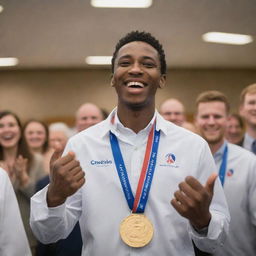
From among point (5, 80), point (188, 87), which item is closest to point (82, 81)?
point (5, 80)

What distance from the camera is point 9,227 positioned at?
5.78 ft

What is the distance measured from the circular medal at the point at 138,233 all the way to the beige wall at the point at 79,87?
7.70 metres

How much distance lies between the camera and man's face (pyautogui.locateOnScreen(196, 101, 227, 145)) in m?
2.75

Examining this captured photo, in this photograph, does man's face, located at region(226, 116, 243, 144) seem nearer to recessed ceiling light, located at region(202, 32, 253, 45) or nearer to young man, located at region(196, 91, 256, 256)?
young man, located at region(196, 91, 256, 256)

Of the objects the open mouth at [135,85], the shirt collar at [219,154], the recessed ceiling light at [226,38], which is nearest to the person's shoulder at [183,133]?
the open mouth at [135,85]

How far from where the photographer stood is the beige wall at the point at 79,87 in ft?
30.4

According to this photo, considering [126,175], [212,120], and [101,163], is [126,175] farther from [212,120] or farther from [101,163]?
[212,120]

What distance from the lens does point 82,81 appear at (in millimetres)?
9328

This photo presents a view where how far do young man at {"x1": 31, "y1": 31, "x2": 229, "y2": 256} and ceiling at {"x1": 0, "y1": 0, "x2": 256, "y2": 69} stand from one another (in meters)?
3.97

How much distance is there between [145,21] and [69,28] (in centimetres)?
111

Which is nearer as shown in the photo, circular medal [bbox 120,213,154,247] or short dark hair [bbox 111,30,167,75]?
circular medal [bbox 120,213,154,247]

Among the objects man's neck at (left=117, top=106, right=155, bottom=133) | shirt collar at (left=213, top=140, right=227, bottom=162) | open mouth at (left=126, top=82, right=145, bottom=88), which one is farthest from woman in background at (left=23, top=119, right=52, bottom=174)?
open mouth at (left=126, top=82, right=145, bottom=88)

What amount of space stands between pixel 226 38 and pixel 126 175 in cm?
586

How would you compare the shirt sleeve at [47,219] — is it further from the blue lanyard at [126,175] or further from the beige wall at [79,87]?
the beige wall at [79,87]
